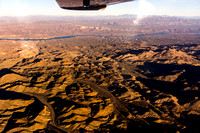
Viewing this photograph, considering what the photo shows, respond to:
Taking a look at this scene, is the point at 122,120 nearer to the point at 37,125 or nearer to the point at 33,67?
the point at 37,125

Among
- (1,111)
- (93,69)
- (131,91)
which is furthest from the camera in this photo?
(93,69)

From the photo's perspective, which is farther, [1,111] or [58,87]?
[58,87]

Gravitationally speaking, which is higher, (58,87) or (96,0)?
(96,0)

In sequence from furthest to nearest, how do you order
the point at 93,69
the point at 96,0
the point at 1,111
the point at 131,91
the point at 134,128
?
the point at 93,69 < the point at 131,91 < the point at 1,111 < the point at 134,128 < the point at 96,0

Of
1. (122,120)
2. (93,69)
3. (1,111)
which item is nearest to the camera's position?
(122,120)

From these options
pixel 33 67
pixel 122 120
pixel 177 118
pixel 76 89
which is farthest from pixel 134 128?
pixel 33 67

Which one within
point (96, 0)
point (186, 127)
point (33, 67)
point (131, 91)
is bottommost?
point (186, 127)

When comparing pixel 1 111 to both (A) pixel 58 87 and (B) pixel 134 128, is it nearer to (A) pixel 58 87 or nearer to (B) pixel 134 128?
(A) pixel 58 87

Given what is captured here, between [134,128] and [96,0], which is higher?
[96,0]

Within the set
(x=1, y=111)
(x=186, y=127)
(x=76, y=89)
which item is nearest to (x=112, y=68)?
(x=76, y=89)
